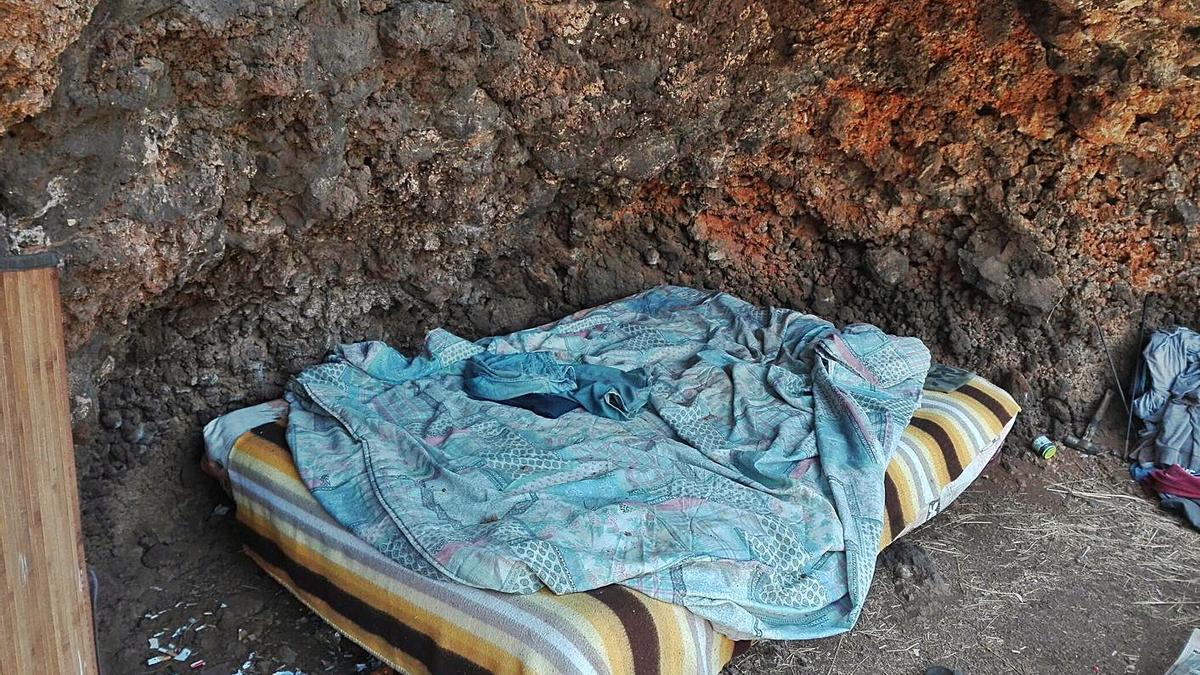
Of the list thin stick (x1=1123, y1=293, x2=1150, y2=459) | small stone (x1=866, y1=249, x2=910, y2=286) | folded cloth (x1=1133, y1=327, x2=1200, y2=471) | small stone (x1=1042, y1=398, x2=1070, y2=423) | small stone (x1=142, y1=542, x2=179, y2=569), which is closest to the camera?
small stone (x1=142, y1=542, x2=179, y2=569)

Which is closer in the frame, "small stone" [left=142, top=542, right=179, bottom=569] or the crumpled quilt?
the crumpled quilt

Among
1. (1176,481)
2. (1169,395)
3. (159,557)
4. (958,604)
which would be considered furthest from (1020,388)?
(159,557)

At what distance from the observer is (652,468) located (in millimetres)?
2434

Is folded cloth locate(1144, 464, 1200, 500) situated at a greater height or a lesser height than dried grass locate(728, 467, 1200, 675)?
greater

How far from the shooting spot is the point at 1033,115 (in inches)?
129

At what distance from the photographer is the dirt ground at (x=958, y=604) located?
7.69 ft

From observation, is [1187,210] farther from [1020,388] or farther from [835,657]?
[835,657]

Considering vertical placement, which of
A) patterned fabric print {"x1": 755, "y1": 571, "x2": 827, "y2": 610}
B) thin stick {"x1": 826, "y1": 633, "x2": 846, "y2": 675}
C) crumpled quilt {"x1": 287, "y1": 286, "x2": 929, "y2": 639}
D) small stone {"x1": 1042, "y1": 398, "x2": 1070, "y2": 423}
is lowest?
thin stick {"x1": 826, "y1": 633, "x2": 846, "y2": 675}

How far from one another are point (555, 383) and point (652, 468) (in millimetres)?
626

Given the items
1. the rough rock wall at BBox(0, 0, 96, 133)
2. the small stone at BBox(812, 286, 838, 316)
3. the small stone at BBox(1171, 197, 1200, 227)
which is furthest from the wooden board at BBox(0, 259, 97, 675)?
the small stone at BBox(1171, 197, 1200, 227)

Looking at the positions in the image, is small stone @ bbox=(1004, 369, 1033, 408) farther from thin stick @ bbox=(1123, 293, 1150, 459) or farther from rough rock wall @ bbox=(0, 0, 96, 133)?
rough rock wall @ bbox=(0, 0, 96, 133)

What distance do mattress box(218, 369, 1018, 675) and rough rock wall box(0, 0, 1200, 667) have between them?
531 mm

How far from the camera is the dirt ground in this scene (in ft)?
7.69

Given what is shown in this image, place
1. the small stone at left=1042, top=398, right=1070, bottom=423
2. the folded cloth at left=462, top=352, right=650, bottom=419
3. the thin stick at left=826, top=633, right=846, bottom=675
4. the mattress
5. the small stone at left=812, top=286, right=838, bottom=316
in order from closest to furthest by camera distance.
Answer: the mattress, the thin stick at left=826, top=633, right=846, bottom=675, the folded cloth at left=462, top=352, right=650, bottom=419, the small stone at left=1042, top=398, right=1070, bottom=423, the small stone at left=812, top=286, right=838, bottom=316
